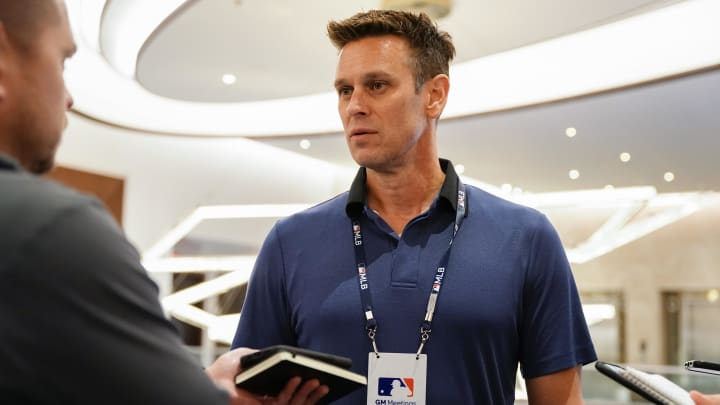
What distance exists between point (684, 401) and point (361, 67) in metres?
1.16

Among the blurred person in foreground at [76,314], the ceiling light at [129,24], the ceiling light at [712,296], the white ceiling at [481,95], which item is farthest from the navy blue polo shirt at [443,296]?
the ceiling light at [712,296]

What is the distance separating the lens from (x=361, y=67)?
209 centimetres

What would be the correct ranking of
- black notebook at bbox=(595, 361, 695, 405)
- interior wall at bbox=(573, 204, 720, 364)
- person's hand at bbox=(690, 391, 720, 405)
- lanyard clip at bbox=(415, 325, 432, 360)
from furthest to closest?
1. interior wall at bbox=(573, 204, 720, 364)
2. lanyard clip at bbox=(415, 325, 432, 360)
3. person's hand at bbox=(690, 391, 720, 405)
4. black notebook at bbox=(595, 361, 695, 405)

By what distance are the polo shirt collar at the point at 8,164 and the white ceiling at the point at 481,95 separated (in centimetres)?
523

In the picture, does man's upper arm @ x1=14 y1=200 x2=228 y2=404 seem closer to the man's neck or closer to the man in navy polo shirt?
the man in navy polo shirt

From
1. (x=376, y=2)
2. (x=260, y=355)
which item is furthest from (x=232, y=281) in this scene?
(x=260, y=355)

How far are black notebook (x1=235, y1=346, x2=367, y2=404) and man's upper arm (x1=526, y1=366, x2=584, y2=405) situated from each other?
60 centimetres

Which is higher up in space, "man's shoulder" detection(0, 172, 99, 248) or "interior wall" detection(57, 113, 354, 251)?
"interior wall" detection(57, 113, 354, 251)

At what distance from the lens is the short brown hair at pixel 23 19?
34.9 inches

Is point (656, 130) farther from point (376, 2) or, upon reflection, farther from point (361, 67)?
point (361, 67)

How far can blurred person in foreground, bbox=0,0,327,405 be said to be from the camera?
71 cm

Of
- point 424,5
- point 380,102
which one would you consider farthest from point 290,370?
point 424,5

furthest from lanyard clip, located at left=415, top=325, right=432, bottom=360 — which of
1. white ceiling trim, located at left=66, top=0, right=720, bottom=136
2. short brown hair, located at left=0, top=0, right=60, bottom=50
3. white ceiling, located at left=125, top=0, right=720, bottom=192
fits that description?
white ceiling trim, located at left=66, top=0, right=720, bottom=136

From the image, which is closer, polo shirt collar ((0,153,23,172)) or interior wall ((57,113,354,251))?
polo shirt collar ((0,153,23,172))
